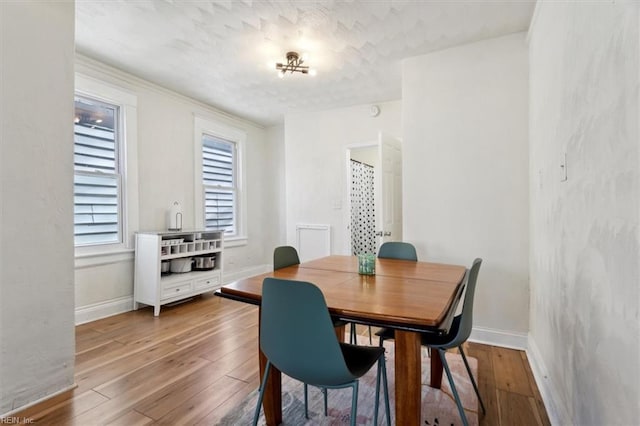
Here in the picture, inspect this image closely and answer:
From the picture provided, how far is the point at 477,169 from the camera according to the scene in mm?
2752

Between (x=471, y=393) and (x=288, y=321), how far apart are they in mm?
1444

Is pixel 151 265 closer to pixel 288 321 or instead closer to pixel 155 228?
pixel 155 228

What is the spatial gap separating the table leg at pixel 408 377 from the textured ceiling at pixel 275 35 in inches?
89.0

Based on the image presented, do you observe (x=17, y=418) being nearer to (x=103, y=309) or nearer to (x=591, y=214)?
(x=103, y=309)

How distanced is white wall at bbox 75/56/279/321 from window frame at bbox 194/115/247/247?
73 mm

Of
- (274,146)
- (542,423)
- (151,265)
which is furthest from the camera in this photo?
(274,146)

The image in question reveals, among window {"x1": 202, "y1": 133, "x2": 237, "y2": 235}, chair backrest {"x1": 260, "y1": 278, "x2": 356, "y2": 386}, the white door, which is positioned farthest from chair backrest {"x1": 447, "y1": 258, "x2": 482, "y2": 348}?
window {"x1": 202, "y1": 133, "x2": 237, "y2": 235}

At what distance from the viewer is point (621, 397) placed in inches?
36.7

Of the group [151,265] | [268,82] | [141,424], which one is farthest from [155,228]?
[141,424]

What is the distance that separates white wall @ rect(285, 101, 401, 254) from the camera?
14.1ft

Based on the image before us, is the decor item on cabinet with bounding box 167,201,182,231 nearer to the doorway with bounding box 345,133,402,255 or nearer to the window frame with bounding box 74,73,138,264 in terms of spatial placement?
the window frame with bounding box 74,73,138,264

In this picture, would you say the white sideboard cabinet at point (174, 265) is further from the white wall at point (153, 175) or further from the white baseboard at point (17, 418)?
the white baseboard at point (17, 418)

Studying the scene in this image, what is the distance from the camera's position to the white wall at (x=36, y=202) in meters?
1.71

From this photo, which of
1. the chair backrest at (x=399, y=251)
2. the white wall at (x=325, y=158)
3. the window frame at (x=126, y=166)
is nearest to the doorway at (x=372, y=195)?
the white wall at (x=325, y=158)
